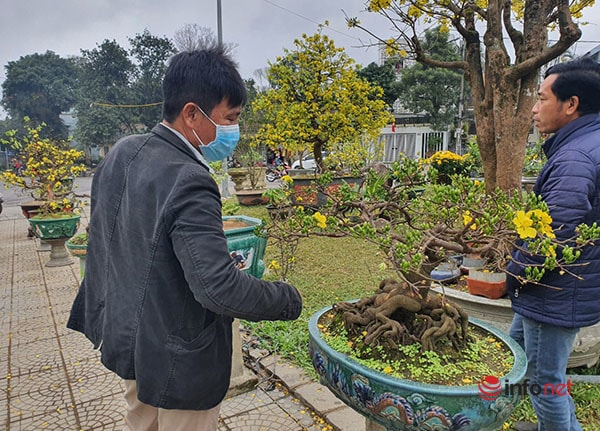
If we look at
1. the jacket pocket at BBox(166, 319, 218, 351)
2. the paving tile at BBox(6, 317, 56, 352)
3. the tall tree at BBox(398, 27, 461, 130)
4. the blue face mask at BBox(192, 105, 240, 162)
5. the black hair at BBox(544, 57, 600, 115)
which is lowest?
the paving tile at BBox(6, 317, 56, 352)

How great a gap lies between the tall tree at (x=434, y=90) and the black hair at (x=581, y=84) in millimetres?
20035

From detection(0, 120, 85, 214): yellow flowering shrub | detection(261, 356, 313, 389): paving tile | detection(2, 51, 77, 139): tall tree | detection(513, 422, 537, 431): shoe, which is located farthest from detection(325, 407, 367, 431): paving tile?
detection(2, 51, 77, 139): tall tree

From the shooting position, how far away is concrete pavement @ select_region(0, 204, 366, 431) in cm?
235

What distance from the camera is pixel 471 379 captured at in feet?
4.64

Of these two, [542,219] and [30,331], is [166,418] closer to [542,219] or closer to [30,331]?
[542,219]

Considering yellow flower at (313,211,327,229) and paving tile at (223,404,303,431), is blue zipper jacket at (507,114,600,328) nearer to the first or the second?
yellow flower at (313,211,327,229)

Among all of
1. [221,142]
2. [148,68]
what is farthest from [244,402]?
[148,68]

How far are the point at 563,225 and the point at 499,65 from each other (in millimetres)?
2464

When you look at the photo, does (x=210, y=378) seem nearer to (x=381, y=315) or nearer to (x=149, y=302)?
(x=149, y=302)

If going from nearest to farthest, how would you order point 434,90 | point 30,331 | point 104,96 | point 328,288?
point 30,331, point 328,288, point 434,90, point 104,96

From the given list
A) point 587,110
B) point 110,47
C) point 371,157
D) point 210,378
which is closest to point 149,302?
point 210,378

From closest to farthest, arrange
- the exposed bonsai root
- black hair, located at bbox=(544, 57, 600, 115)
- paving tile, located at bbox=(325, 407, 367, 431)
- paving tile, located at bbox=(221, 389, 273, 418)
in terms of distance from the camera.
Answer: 1. the exposed bonsai root
2. black hair, located at bbox=(544, 57, 600, 115)
3. paving tile, located at bbox=(325, 407, 367, 431)
4. paving tile, located at bbox=(221, 389, 273, 418)

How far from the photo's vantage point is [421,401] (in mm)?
1308

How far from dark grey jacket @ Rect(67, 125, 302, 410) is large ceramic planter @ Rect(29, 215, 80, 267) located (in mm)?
4935
